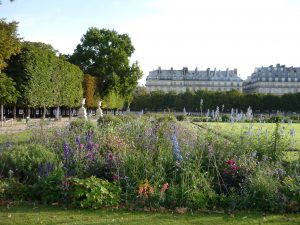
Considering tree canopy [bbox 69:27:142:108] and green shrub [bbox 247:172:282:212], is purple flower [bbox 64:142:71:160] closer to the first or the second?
green shrub [bbox 247:172:282:212]

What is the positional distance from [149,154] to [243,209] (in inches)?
79.3

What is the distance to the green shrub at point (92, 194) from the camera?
5750 millimetres

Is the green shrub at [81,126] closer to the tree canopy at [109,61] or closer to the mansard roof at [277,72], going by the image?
the tree canopy at [109,61]

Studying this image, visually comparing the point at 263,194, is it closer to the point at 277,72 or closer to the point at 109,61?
the point at 109,61

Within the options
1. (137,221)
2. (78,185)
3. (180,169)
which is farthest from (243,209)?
(78,185)

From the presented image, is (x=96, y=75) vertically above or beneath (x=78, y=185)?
above

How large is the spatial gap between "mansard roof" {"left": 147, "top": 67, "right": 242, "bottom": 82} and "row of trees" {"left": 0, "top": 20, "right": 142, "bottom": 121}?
54.1 meters

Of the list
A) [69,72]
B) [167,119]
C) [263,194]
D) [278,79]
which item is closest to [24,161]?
[167,119]

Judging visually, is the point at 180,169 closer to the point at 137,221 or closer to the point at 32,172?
the point at 137,221

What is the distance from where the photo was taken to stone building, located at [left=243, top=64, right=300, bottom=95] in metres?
105

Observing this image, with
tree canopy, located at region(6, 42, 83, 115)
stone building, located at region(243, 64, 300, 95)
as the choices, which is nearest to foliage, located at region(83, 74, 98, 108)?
tree canopy, located at region(6, 42, 83, 115)

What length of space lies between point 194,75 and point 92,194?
4069 inches

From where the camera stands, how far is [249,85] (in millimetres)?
114375

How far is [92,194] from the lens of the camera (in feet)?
19.0
